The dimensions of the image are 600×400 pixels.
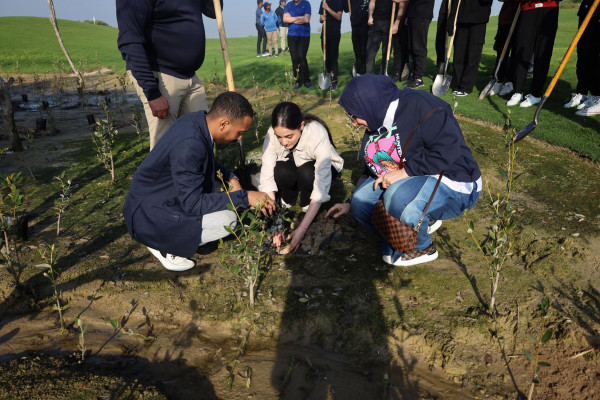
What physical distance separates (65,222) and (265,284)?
7.58 ft

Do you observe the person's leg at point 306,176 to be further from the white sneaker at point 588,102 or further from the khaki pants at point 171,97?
the white sneaker at point 588,102

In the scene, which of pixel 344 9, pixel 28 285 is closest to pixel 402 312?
pixel 28 285

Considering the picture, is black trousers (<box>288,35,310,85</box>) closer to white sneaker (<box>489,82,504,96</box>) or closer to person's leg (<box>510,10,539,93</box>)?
white sneaker (<box>489,82,504,96</box>)

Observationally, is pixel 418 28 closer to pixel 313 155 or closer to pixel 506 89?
pixel 506 89

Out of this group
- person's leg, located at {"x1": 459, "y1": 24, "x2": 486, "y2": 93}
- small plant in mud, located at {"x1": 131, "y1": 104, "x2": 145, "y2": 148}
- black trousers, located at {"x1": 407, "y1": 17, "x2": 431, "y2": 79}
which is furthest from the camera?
black trousers, located at {"x1": 407, "y1": 17, "x2": 431, "y2": 79}

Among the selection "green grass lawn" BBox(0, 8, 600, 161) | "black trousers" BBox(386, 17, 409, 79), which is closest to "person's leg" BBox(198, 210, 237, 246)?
"green grass lawn" BBox(0, 8, 600, 161)

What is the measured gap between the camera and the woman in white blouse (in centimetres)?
Answer: 323

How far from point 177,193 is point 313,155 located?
133cm

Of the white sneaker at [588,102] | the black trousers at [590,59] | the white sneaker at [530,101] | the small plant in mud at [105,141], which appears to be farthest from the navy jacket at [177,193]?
the black trousers at [590,59]

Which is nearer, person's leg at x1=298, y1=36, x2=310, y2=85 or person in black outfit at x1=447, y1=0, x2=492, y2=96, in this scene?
person in black outfit at x1=447, y1=0, x2=492, y2=96

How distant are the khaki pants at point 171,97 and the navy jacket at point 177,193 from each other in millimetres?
957

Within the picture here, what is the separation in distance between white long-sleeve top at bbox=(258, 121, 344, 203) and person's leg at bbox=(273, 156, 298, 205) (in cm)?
18

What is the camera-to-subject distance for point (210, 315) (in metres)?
2.72

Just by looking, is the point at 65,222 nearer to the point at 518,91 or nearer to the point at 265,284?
the point at 265,284
